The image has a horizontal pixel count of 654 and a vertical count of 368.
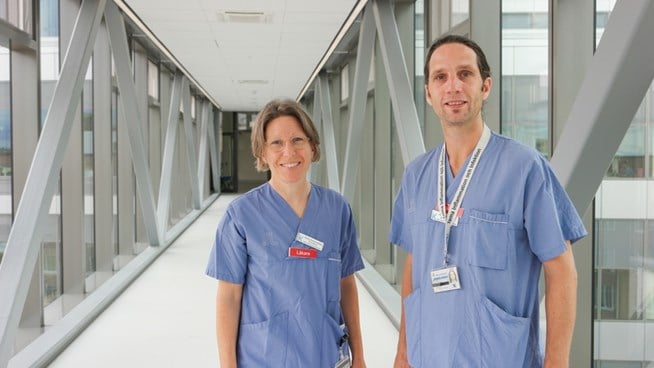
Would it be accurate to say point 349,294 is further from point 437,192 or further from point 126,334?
point 126,334

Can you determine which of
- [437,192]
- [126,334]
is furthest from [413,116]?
[437,192]

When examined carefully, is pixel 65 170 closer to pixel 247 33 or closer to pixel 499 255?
pixel 247 33

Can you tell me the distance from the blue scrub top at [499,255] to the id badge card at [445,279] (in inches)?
0.6

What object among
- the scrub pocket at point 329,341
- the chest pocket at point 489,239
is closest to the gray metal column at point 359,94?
the scrub pocket at point 329,341

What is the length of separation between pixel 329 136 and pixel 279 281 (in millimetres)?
8878

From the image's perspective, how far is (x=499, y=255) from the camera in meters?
1.49

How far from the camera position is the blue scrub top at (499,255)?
1.49 meters

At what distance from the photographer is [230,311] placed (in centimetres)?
180

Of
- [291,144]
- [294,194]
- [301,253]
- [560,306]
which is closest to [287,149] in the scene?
[291,144]

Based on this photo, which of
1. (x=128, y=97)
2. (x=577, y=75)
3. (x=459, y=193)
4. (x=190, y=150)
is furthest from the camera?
(x=190, y=150)

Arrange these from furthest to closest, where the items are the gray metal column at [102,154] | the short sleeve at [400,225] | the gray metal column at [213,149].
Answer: the gray metal column at [213,149] < the gray metal column at [102,154] < the short sleeve at [400,225]

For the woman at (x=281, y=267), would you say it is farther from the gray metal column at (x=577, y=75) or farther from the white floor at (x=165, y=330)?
the white floor at (x=165, y=330)

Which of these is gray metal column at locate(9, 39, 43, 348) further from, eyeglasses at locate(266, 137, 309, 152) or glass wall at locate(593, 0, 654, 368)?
glass wall at locate(593, 0, 654, 368)

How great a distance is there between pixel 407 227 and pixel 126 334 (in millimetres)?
3511
